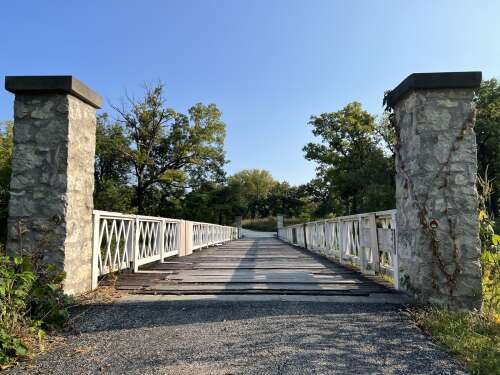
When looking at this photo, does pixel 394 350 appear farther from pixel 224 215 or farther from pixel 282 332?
pixel 224 215

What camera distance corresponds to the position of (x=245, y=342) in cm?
248

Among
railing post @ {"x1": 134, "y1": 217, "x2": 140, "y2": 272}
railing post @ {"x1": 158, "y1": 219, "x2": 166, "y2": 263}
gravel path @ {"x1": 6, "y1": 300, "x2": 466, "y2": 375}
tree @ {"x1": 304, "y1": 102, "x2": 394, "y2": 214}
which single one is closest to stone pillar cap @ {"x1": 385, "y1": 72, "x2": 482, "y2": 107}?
gravel path @ {"x1": 6, "y1": 300, "x2": 466, "y2": 375}

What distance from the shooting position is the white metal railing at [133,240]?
13.9 feet

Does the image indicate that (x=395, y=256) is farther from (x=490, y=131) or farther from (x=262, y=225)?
(x=262, y=225)

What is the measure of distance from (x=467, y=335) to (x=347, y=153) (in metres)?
28.7

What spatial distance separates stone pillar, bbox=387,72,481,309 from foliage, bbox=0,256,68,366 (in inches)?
128

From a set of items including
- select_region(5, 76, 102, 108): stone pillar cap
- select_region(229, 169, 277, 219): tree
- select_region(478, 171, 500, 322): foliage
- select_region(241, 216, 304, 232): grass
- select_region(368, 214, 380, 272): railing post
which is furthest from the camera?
select_region(229, 169, 277, 219): tree

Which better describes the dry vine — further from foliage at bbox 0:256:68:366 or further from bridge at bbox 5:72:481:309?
foliage at bbox 0:256:68:366

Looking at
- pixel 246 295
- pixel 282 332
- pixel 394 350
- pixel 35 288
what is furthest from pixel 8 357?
pixel 394 350

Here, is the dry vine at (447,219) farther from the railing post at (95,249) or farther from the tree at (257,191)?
the tree at (257,191)

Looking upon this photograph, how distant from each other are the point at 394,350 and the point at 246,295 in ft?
5.77

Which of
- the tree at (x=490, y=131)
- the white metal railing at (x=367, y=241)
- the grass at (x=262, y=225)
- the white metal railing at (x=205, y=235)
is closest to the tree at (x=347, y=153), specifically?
the tree at (x=490, y=131)

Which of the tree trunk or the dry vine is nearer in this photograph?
the dry vine

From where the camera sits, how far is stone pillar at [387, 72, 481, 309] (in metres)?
3.40
